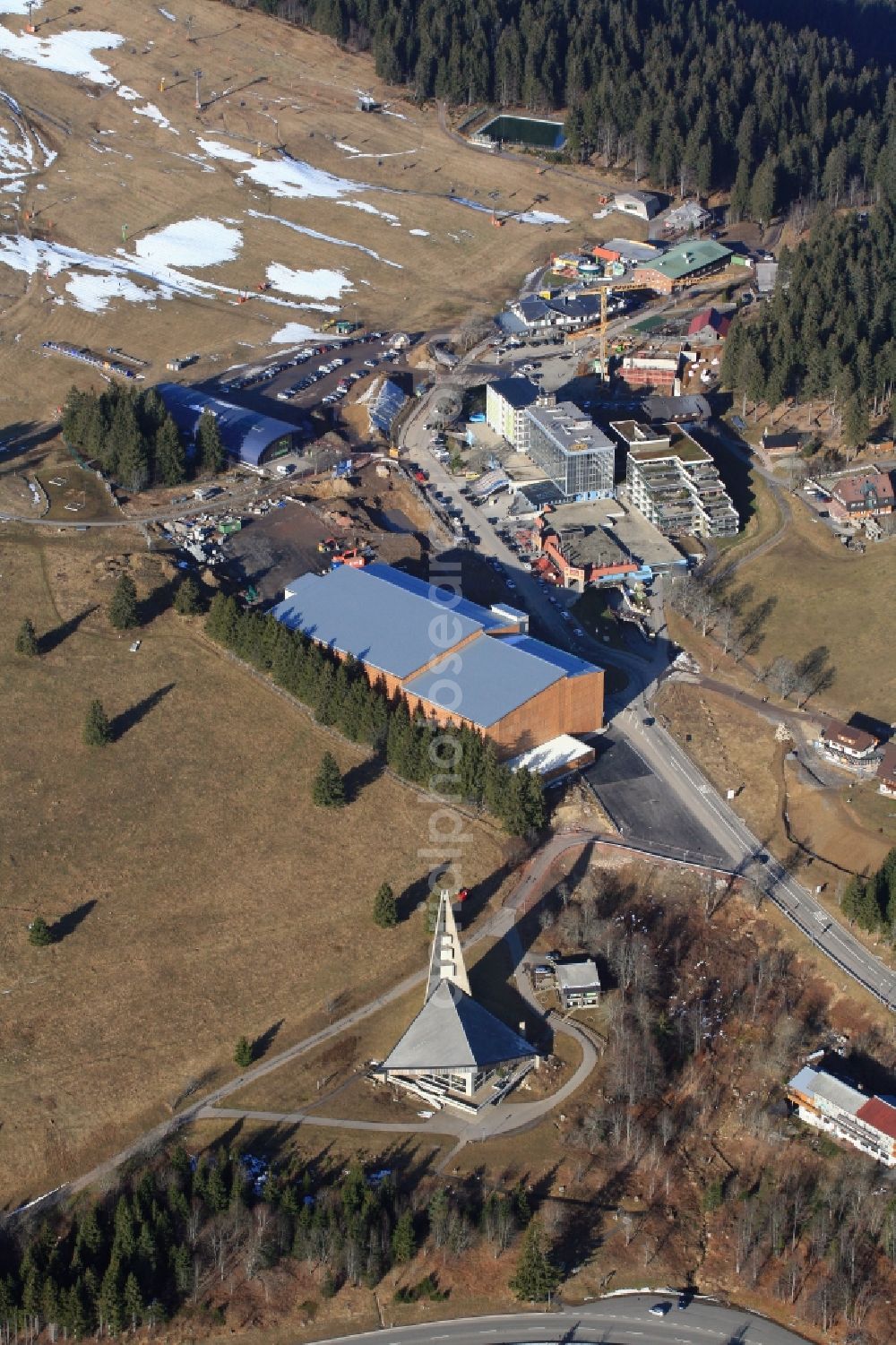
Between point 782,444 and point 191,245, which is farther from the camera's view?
point 191,245

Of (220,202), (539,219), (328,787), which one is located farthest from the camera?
(220,202)

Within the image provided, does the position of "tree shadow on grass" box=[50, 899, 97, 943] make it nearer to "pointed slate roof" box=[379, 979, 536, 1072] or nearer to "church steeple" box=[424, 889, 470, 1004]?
"pointed slate roof" box=[379, 979, 536, 1072]

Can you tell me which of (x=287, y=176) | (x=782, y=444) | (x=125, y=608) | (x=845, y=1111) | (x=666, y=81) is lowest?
(x=125, y=608)

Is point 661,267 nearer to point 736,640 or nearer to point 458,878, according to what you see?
point 736,640

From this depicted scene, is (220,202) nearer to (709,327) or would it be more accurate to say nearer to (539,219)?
(539,219)

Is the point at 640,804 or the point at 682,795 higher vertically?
the point at 682,795

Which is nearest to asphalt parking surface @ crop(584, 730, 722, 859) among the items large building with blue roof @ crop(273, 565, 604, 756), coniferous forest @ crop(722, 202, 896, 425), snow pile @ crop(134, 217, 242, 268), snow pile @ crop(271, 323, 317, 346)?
large building with blue roof @ crop(273, 565, 604, 756)

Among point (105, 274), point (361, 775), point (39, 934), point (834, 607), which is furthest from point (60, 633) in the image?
point (105, 274)

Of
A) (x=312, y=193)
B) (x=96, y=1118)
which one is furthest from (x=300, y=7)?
(x=96, y=1118)
